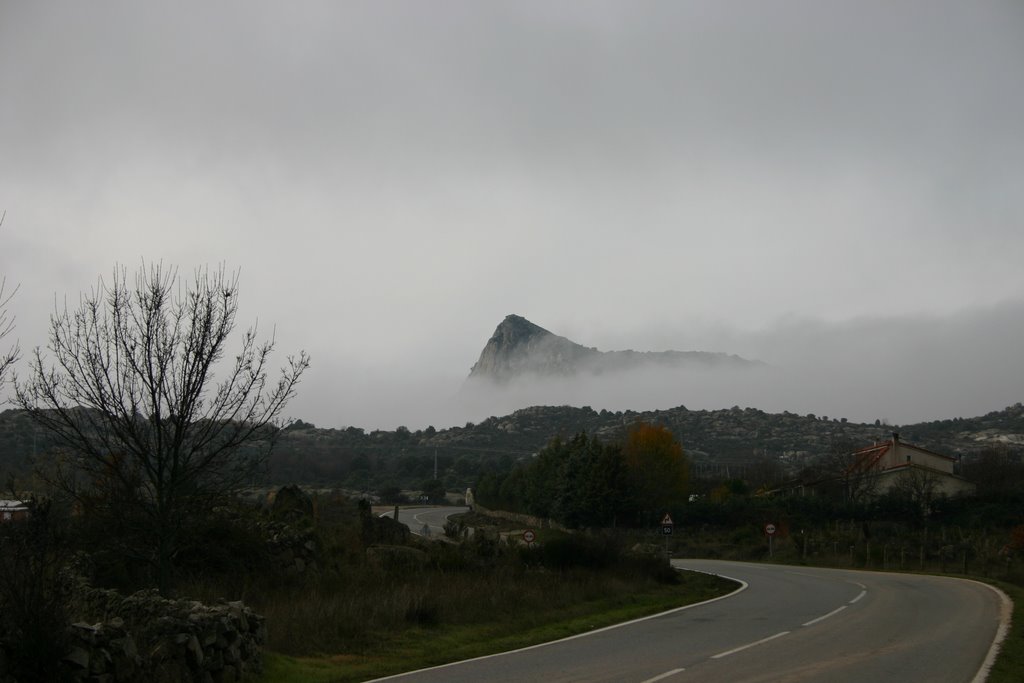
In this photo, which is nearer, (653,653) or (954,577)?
(653,653)

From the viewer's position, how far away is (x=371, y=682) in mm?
12312

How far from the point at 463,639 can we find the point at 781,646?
5.69 m

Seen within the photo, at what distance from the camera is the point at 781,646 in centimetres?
1540

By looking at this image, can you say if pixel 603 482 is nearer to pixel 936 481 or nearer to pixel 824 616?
pixel 936 481

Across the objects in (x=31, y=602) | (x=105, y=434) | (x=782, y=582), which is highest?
(x=105, y=434)

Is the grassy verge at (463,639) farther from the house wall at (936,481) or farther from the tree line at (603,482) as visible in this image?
the house wall at (936,481)

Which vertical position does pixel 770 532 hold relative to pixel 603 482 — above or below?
below

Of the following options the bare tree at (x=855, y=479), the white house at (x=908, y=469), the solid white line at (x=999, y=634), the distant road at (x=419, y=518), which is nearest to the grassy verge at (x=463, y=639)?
the solid white line at (x=999, y=634)

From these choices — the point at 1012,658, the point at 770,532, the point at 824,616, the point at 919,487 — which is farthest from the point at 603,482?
the point at 1012,658

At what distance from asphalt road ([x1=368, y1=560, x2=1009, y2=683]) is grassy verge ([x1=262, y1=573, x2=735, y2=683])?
1.99ft

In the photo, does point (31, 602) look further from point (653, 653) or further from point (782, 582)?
point (782, 582)

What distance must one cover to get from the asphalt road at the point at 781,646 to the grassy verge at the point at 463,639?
0.61 metres

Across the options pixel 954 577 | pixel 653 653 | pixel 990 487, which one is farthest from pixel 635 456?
pixel 653 653

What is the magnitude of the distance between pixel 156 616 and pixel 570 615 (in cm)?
1091
